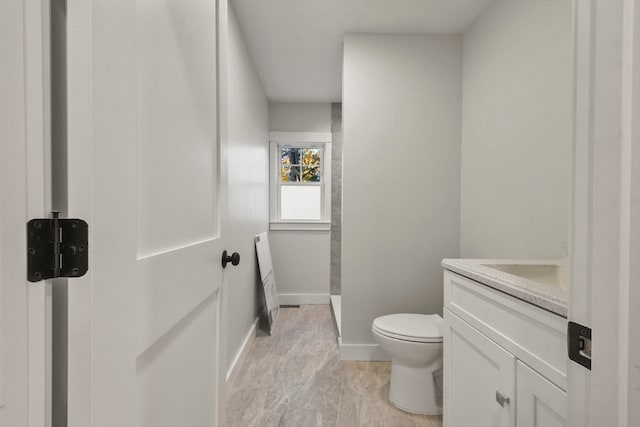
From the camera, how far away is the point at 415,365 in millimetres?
1871

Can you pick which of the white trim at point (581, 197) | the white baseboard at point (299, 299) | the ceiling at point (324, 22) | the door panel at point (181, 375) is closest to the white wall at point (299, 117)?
the ceiling at point (324, 22)

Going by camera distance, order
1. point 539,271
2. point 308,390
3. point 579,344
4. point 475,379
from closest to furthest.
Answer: point 579,344
point 475,379
point 539,271
point 308,390

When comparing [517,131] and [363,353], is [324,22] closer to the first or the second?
[517,131]

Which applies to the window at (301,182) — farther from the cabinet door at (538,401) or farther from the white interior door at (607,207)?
the white interior door at (607,207)

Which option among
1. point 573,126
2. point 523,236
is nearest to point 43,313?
point 573,126

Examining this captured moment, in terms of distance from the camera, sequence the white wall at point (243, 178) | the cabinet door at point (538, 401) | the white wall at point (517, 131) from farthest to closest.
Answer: the white wall at point (243, 178) < the white wall at point (517, 131) < the cabinet door at point (538, 401)

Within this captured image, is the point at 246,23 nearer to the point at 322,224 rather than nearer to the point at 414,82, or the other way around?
the point at 414,82

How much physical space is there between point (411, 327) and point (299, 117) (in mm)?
→ 2968

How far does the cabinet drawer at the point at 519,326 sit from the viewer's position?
0.84 m

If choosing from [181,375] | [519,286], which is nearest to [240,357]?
[181,375]

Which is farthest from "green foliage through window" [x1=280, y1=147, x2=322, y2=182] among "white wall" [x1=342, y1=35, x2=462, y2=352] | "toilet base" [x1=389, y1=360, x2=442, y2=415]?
"toilet base" [x1=389, y1=360, x2=442, y2=415]

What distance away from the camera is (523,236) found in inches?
73.0

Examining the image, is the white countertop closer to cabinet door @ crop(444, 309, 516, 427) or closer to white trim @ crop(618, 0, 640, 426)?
cabinet door @ crop(444, 309, 516, 427)

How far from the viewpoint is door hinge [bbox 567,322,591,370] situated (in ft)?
1.72
